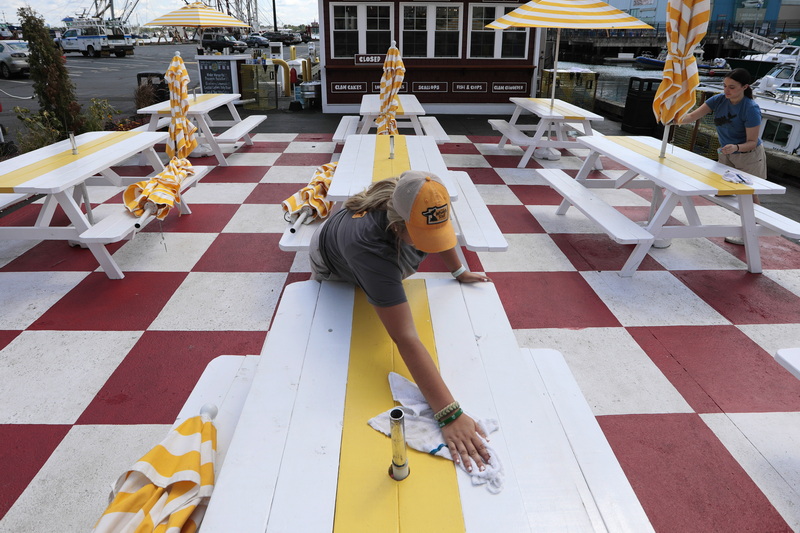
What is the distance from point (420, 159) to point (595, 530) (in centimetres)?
380

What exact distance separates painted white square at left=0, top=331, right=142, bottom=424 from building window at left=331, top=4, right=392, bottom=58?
366 inches

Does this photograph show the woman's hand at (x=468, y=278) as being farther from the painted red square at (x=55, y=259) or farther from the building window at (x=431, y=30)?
the building window at (x=431, y=30)

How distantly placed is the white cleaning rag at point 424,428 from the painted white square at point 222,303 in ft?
6.20

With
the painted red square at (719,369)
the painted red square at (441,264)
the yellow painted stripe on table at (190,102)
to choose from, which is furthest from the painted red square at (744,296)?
the yellow painted stripe on table at (190,102)

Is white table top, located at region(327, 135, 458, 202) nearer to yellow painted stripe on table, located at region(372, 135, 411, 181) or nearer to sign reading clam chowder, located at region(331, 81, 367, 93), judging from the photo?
yellow painted stripe on table, located at region(372, 135, 411, 181)

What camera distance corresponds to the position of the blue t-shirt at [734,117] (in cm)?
450

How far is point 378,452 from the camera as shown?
1.50m


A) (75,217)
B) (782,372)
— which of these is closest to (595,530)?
(782,372)

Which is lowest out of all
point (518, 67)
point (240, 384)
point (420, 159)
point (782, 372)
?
point (782, 372)

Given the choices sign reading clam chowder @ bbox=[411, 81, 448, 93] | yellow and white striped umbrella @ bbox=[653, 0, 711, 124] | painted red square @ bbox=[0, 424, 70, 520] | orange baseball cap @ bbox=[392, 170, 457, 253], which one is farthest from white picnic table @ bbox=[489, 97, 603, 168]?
painted red square @ bbox=[0, 424, 70, 520]

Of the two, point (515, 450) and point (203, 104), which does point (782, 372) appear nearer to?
point (515, 450)

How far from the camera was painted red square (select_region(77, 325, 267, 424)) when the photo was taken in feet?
8.70

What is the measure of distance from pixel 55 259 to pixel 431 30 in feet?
29.7

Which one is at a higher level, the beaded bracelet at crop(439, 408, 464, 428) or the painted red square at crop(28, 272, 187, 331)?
the beaded bracelet at crop(439, 408, 464, 428)
